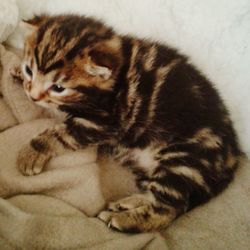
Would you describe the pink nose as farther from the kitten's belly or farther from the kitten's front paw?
the kitten's belly

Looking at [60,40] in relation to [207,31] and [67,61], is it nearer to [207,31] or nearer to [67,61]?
[67,61]

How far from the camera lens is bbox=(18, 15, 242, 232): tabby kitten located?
4.29ft

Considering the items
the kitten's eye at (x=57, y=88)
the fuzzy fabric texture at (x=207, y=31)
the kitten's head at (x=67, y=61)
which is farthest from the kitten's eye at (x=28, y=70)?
the fuzzy fabric texture at (x=207, y=31)

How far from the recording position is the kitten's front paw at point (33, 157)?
4.26 feet

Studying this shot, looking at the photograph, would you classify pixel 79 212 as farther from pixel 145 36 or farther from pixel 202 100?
pixel 145 36

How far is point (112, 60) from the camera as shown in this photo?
135 centimetres

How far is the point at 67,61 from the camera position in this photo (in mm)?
1306

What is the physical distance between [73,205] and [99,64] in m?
0.49

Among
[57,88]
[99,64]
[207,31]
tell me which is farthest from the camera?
[207,31]

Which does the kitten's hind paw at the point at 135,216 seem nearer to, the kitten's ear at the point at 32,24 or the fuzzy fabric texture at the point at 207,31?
the fuzzy fabric texture at the point at 207,31

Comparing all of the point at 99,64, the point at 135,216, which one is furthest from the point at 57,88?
the point at 135,216

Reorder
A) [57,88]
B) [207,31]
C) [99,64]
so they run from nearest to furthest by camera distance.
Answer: [99,64] < [57,88] < [207,31]

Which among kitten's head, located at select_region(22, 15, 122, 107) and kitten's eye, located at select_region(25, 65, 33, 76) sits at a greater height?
kitten's head, located at select_region(22, 15, 122, 107)

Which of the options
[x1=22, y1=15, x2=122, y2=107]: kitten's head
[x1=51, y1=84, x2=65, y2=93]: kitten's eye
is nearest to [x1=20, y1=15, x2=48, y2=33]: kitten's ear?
[x1=22, y1=15, x2=122, y2=107]: kitten's head
